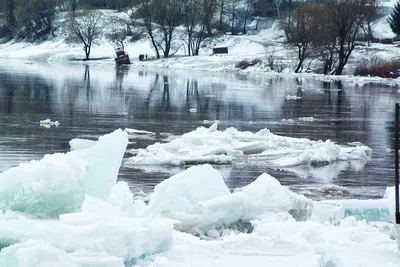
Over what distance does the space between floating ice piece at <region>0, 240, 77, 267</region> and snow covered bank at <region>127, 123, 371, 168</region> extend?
7.93 m

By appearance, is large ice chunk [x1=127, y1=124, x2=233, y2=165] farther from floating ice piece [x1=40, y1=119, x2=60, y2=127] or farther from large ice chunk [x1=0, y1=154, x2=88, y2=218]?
large ice chunk [x1=0, y1=154, x2=88, y2=218]

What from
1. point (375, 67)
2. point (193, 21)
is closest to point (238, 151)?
point (375, 67)

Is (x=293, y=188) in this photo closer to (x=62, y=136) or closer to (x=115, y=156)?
(x=115, y=156)

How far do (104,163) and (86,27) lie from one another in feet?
280

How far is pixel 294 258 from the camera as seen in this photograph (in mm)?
6332

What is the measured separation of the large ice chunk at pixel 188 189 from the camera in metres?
7.75

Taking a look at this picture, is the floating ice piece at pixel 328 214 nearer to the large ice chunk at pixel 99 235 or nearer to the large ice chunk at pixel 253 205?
the large ice chunk at pixel 253 205

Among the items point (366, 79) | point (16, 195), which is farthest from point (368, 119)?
point (366, 79)

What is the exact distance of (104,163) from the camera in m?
7.82

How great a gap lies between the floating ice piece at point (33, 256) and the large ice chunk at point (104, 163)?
2.67 m

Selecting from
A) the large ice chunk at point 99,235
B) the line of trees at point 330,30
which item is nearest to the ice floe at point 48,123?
the large ice chunk at point 99,235

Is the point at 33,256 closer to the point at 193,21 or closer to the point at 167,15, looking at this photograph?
the point at 193,21

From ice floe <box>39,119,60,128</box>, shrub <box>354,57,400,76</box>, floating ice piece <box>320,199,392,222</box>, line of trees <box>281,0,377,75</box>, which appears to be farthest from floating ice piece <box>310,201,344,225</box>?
line of trees <box>281,0,377,75</box>

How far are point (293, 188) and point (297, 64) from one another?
56226mm
